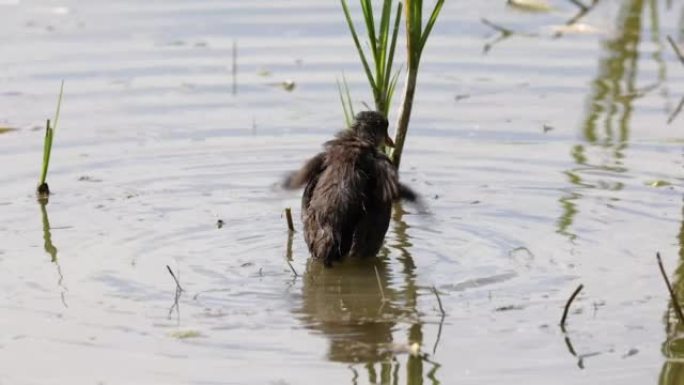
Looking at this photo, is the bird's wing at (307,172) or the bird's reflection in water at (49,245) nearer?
the bird's reflection in water at (49,245)

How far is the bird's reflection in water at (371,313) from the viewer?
718 centimetres

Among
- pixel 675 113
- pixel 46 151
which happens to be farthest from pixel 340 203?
pixel 675 113

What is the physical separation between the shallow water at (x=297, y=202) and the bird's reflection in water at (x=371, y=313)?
2 cm

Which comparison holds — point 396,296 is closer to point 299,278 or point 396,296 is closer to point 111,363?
point 299,278

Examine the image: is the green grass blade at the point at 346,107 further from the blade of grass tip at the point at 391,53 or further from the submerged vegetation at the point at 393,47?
the blade of grass tip at the point at 391,53

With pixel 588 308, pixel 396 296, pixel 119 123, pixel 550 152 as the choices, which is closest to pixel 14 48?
pixel 119 123

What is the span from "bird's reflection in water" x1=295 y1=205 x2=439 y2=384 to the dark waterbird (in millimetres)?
129

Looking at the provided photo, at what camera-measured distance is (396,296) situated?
8273mm

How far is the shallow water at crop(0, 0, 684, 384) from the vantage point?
733 centimetres

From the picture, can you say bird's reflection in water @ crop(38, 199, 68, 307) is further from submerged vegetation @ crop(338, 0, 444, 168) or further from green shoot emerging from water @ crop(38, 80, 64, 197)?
submerged vegetation @ crop(338, 0, 444, 168)

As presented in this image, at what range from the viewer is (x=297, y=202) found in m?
A: 10.0

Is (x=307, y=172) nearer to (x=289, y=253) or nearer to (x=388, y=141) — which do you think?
(x=289, y=253)

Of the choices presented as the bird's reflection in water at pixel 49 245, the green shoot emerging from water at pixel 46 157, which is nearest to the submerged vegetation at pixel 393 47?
the green shoot emerging from water at pixel 46 157

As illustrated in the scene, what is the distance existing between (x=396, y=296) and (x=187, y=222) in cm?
169
